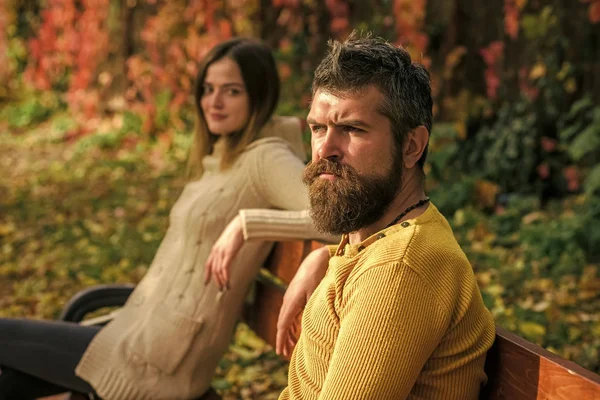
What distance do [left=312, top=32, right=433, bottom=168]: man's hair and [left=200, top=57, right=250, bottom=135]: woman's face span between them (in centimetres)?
142

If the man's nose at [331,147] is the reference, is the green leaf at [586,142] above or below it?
below

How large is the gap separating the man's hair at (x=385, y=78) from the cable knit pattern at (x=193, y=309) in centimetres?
111

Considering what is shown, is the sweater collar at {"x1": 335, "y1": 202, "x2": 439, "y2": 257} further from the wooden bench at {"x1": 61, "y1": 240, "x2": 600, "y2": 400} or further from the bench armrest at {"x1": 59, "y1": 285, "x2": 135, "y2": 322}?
the bench armrest at {"x1": 59, "y1": 285, "x2": 135, "y2": 322}

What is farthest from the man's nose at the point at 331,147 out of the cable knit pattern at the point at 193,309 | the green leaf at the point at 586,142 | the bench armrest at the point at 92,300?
the green leaf at the point at 586,142

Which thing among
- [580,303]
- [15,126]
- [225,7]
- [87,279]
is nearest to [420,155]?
[580,303]

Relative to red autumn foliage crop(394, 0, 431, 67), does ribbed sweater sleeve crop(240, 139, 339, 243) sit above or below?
below

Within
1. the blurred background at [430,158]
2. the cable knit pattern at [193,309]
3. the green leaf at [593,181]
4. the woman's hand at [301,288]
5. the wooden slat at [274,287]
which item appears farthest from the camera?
the green leaf at [593,181]

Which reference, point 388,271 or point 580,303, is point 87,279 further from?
point 388,271

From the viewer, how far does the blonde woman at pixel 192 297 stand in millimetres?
2926

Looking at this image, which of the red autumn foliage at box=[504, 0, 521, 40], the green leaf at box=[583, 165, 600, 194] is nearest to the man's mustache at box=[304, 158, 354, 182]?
the green leaf at box=[583, 165, 600, 194]

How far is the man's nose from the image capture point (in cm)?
176

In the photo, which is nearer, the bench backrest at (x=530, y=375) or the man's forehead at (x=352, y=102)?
the bench backrest at (x=530, y=375)

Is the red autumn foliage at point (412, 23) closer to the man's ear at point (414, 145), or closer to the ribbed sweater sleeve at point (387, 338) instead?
the man's ear at point (414, 145)

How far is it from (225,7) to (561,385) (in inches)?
336
